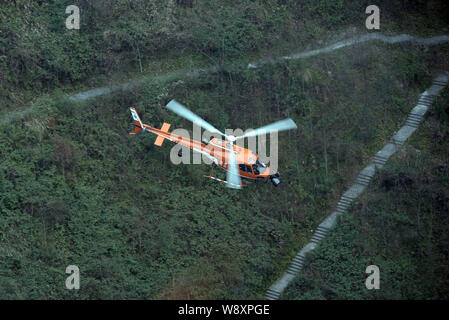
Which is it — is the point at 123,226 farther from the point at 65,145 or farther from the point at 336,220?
the point at 336,220

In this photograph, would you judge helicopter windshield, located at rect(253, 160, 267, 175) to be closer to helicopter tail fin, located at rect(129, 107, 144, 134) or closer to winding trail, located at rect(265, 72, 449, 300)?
winding trail, located at rect(265, 72, 449, 300)

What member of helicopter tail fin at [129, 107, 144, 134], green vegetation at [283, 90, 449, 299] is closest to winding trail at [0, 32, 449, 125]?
helicopter tail fin at [129, 107, 144, 134]

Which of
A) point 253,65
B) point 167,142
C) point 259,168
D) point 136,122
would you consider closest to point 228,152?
point 259,168

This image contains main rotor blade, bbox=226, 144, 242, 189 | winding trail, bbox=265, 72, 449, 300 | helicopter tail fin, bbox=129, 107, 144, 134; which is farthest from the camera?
helicopter tail fin, bbox=129, 107, 144, 134

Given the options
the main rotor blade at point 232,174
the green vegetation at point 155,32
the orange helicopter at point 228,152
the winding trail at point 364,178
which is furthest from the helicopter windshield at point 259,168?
the green vegetation at point 155,32

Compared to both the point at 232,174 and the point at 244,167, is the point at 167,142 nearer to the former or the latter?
the point at 232,174

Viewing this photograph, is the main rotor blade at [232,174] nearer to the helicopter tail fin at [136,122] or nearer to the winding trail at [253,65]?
the helicopter tail fin at [136,122]

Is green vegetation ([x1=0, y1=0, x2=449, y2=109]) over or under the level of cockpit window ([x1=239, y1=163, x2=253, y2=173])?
over
